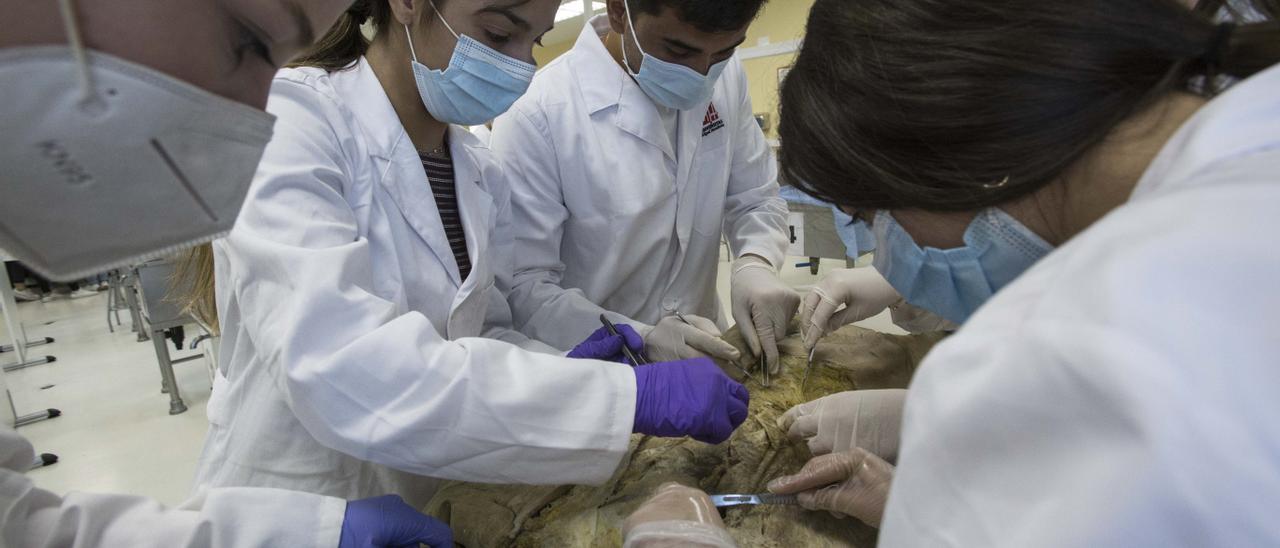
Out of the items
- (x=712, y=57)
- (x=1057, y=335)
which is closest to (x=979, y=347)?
(x=1057, y=335)

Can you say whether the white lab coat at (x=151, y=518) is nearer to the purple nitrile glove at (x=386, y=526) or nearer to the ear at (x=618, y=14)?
the purple nitrile glove at (x=386, y=526)

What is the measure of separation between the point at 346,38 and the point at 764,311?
1182 millimetres

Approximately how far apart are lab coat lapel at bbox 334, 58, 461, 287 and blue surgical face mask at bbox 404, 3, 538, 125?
0.30 ft

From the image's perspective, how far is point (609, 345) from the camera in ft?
5.08

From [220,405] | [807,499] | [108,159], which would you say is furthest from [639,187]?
[108,159]

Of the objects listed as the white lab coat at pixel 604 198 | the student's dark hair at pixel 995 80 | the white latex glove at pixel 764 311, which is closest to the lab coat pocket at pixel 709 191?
the white lab coat at pixel 604 198

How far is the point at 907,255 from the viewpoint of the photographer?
1046 millimetres

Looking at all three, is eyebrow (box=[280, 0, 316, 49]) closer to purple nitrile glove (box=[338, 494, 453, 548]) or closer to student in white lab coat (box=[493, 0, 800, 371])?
purple nitrile glove (box=[338, 494, 453, 548])

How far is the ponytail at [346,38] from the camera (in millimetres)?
1458

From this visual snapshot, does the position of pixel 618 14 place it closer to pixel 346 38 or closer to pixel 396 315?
pixel 346 38

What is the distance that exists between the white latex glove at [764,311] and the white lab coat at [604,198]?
0.23 metres

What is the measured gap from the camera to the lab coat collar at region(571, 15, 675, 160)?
1920 mm

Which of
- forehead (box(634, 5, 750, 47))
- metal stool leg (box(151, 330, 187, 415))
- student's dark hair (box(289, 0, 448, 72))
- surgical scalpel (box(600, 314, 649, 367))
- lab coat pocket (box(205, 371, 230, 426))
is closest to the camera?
lab coat pocket (box(205, 371, 230, 426))

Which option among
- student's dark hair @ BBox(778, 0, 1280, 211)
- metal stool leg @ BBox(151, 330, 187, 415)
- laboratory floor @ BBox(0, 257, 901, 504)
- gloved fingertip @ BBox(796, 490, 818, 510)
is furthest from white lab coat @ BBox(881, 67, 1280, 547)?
metal stool leg @ BBox(151, 330, 187, 415)
